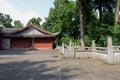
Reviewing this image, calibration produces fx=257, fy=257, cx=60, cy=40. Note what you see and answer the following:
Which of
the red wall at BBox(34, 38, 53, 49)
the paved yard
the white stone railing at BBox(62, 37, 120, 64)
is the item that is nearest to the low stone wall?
the white stone railing at BBox(62, 37, 120, 64)

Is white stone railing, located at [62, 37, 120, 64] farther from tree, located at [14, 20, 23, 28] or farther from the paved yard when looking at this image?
tree, located at [14, 20, 23, 28]

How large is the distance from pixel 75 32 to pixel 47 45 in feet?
30.3

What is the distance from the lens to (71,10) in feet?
129

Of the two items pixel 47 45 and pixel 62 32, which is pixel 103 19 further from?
pixel 47 45

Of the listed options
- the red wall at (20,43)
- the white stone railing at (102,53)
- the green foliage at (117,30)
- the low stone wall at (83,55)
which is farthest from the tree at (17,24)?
the low stone wall at (83,55)

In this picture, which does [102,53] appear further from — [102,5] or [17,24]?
[17,24]

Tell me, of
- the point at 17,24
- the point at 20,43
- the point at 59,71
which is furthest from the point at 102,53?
the point at 17,24

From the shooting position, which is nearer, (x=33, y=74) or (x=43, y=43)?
(x=33, y=74)

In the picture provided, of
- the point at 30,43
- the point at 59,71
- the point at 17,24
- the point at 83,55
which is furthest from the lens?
the point at 17,24

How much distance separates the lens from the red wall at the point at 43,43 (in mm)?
49125

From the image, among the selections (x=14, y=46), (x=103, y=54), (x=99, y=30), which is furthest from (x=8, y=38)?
(x=103, y=54)

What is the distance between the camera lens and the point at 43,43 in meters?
49.3

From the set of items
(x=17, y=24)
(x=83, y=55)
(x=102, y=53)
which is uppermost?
(x=17, y=24)

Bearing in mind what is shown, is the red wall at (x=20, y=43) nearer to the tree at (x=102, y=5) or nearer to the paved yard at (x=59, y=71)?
the tree at (x=102, y=5)
